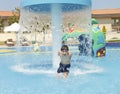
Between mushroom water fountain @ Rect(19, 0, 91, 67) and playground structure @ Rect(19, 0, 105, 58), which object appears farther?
playground structure @ Rect(19, 0, 105, 58)

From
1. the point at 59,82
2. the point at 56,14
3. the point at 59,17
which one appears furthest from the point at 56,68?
the point at 59,82

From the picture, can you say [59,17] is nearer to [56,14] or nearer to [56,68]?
[56,14]

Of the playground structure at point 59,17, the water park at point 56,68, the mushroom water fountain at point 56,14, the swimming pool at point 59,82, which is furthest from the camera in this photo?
the playground structure at point 59,17

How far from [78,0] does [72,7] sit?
150 cm

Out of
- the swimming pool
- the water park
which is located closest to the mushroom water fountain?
the water park

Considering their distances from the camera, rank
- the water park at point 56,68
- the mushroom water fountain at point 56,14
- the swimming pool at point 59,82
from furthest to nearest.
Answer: the mushroom water fountain at point 56,14
the water park at point 56,68
the swimming pool at point 59,82

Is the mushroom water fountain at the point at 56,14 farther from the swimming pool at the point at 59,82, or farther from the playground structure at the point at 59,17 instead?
the swimming pool at the point at 59,82

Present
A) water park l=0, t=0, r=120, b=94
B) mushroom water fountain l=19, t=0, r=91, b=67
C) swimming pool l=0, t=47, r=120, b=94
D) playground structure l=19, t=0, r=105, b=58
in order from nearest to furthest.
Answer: swimming pool l=0, t=47, r=120, b=94 → water park l=0, t=0, r=120, b=94 → mushroom water fountain l=19, t=0, r=91, b=67 → playground structure l=19, t=0, r=105, b=58

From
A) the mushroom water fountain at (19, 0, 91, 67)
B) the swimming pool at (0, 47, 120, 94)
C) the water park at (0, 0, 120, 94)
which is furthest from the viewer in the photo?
the mushroom water fountain at (19, 0, 91, 67)

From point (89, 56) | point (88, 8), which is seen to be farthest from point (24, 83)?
point (89, 56)

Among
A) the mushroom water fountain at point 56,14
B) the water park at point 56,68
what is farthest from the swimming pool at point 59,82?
the mushroom water fountain at point 56,14

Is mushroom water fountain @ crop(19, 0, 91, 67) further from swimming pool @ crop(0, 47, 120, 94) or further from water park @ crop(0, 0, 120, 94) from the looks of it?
swimming pool @ crop(0, 47, 120, 94)

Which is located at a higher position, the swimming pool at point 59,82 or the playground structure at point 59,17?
the playground structure at point 59,17

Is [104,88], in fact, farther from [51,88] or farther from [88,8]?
[88,8]
